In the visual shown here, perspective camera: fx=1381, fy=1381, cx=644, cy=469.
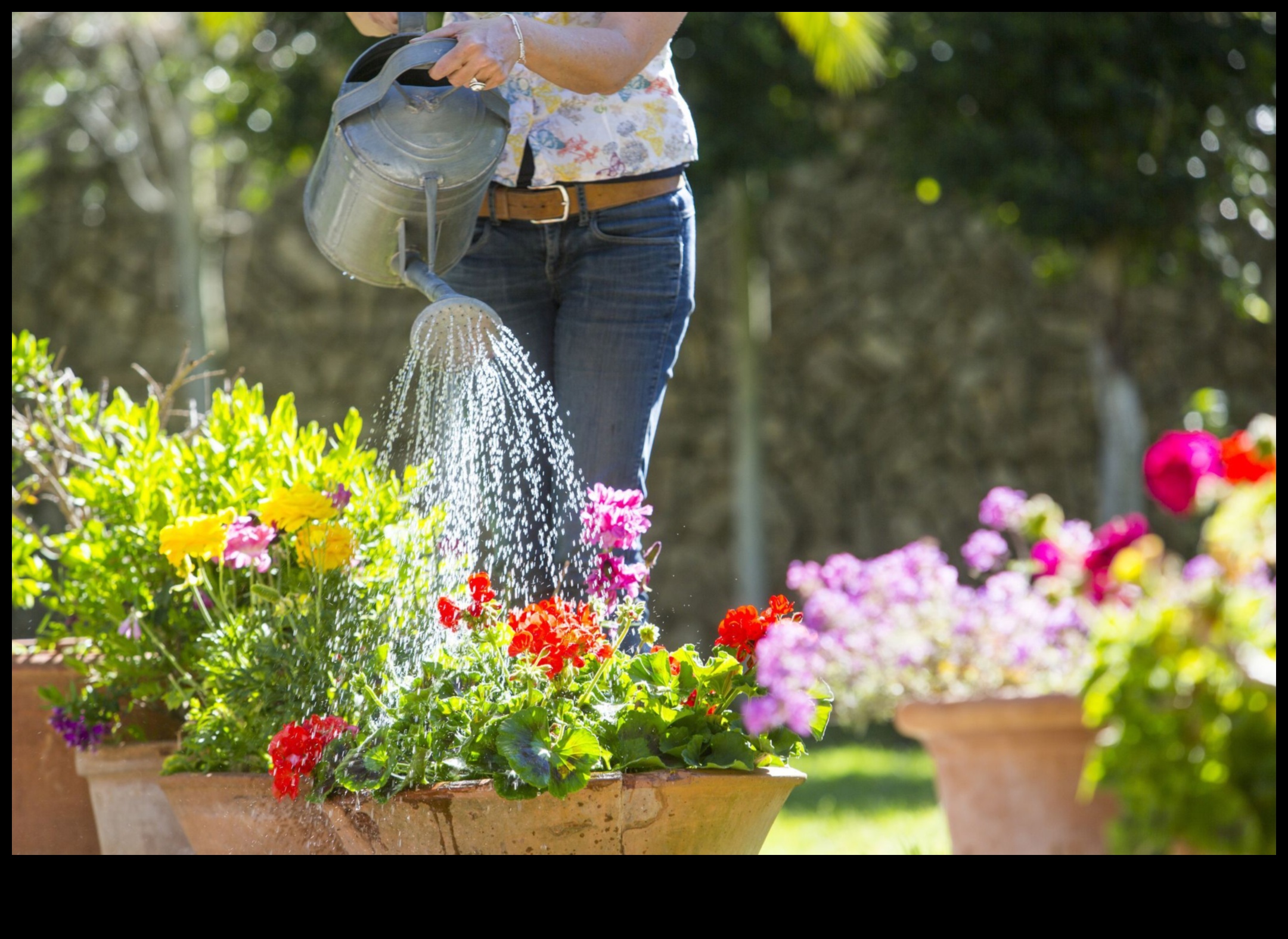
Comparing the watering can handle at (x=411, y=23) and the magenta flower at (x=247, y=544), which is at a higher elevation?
the watering can handle at (x=411, y=23)

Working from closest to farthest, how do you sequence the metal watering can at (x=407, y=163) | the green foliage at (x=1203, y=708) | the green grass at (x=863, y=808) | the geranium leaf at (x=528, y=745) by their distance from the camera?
the green foliage at (x=1203, y=708), the geranium leaf at (x=528, y=745), the metal watering can at (x=407, y=163), the green grass at (x=863, y=808)

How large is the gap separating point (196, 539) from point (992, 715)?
1.12m

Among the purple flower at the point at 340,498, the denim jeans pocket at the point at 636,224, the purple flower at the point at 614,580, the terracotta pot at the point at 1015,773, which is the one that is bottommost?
the purple flower at the point at 614,580

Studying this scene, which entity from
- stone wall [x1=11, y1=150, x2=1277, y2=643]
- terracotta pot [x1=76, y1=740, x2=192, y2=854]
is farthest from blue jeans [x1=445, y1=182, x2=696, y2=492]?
stone wall [x1=11, y1=150, x2=1277, y2=643]

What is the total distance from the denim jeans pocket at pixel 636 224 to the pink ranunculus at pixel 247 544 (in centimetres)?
70

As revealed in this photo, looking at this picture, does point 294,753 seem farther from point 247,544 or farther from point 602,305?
point 602,305

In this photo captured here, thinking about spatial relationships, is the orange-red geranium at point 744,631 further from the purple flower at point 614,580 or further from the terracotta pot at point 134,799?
the terracotta pot at point 134,799

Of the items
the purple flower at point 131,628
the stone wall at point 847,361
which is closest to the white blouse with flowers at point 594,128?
the purple flower at point 131,628

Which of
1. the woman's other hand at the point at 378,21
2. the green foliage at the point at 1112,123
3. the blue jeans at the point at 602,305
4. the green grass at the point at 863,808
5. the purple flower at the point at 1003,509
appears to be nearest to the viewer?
the purple flower at the point at 1003,509

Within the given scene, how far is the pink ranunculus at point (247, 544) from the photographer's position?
1.85m

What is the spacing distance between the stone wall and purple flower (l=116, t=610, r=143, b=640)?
570cm

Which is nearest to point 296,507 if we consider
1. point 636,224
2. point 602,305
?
point 602,305

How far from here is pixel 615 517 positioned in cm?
185
